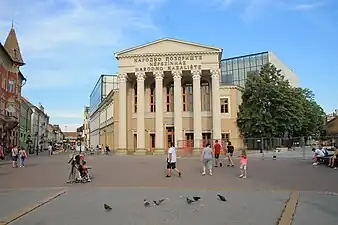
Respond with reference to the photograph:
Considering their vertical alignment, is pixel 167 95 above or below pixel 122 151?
above

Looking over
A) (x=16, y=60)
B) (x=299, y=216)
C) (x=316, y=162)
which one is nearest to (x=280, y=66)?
(x=16, y=60)

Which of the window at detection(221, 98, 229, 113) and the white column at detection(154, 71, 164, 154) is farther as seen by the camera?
the window at detection(221, 98, 229, 113)

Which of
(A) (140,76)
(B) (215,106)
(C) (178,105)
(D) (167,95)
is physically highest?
(A) (140,76)

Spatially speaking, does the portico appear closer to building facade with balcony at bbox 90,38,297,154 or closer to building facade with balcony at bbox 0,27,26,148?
building facade with balcony at bbox 90,38,297,154

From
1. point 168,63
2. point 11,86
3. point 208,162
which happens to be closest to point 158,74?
point 168,63

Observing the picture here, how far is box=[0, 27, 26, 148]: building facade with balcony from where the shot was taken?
5306cm

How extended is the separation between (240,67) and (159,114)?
150 ft

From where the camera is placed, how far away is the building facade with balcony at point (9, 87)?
5306 cm

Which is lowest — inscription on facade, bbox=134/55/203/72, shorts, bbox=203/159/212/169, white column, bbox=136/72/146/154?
shorts, bbox=203/159/212/169

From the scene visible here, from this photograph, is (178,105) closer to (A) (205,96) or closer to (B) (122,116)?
(A) (205,96)

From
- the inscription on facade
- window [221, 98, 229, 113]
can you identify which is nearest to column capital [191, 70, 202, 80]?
the inscription on facade

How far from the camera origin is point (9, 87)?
2237 inches

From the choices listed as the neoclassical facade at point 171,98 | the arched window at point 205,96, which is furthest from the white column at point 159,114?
the arched window at point 205,96

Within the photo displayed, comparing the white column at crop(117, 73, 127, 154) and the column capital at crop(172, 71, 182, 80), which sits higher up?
the column capital at crop(172, 71, 182, 80)
